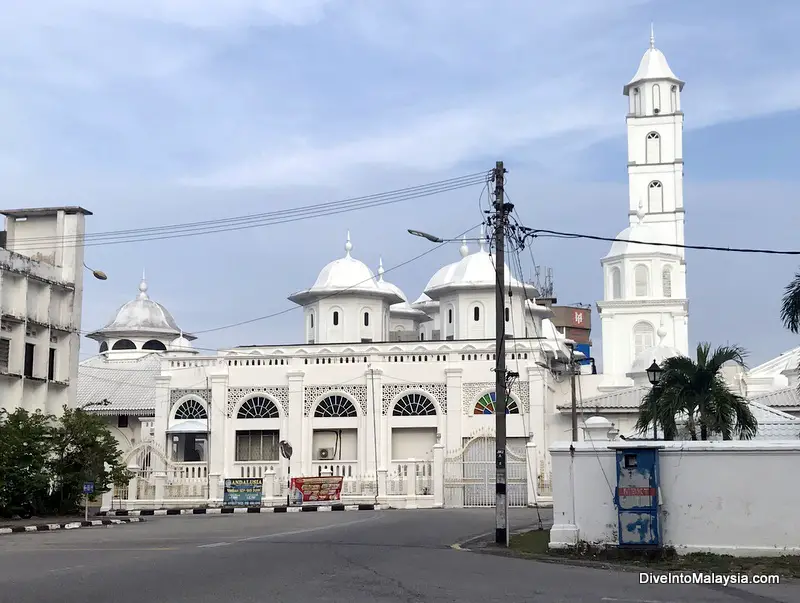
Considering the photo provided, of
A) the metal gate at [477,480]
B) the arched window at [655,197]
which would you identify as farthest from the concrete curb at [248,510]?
the arched window at [655,197]

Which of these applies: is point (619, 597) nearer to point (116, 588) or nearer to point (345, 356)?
point (116, 588)

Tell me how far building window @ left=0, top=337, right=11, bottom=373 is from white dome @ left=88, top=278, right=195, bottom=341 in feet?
103

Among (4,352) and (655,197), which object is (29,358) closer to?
(4,352)

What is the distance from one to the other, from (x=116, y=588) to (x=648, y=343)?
52.0 m

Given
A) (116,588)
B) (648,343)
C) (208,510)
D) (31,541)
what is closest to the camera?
(116,588)

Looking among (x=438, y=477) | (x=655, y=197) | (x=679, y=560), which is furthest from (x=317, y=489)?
(x=655, y=197)

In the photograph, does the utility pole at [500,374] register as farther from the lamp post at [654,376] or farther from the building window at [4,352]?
the building window at [4,352]

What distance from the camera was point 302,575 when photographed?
12438 mm

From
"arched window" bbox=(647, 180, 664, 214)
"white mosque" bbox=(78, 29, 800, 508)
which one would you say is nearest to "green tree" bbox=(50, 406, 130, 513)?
"white mosque" bbox=(78, 29, 800, 508)

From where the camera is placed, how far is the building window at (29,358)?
33906 mm

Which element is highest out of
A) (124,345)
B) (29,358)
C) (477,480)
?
(124,345)

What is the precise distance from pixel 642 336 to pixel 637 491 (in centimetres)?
4611

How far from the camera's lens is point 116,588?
439 inches

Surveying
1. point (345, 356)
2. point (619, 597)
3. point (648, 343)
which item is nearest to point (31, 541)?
point (619, 597)
